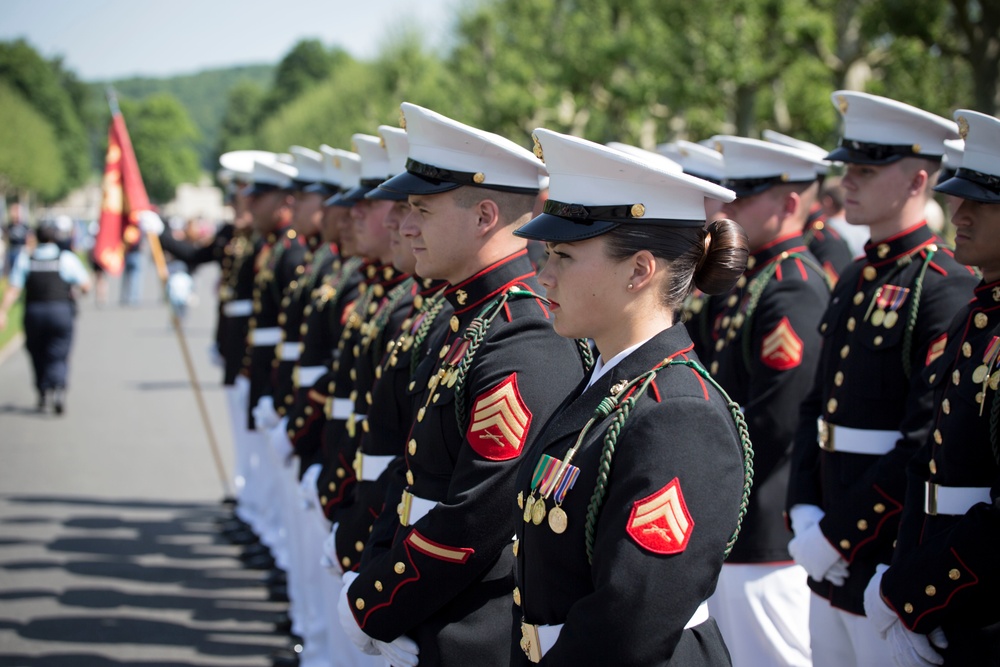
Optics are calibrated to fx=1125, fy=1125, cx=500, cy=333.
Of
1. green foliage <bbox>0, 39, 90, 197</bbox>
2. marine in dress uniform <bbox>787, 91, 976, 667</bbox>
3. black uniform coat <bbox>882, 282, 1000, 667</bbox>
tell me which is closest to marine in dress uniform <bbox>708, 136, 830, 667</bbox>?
marine in dress uniform <bbox>787, 91, 976, 667</bbox>

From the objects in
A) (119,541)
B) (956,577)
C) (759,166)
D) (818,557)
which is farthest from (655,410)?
(119,541)

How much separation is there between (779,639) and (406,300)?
75.9 inches

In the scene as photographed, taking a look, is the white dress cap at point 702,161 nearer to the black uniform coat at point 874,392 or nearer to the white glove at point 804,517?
the black uniform coat at point 874,392

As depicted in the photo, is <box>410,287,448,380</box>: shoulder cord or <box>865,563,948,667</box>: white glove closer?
<box>865,563,948,667</box>: white glove

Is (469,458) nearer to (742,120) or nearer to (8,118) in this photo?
(742,120)

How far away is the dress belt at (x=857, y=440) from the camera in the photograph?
12.2 ft

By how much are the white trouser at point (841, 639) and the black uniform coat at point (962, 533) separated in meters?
0.53

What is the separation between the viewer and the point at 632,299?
7.99 ft

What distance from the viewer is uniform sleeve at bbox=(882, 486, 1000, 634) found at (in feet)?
8.98

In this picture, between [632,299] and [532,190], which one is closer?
[632,299]

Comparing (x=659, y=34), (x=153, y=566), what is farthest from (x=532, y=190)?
(x=659, y=34)

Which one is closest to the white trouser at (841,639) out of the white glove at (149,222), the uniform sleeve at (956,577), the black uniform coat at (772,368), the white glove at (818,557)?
the white glove at (818,557)

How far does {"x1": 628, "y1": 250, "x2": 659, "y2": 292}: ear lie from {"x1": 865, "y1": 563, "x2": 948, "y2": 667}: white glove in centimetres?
126

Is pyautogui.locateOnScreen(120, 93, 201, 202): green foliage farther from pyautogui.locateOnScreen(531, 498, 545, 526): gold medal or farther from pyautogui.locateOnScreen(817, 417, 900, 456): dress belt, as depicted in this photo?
pyautogui.locateOnScreen(531, 498, 545, 526): gold medal
